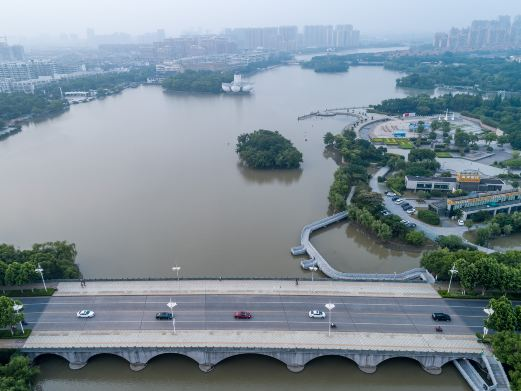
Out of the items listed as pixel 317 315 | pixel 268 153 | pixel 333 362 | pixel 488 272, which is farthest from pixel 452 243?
pixel 268 153

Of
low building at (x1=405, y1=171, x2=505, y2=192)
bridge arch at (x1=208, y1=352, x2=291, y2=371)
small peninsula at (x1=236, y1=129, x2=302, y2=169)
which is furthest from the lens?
small peninsula at (x1=236, y1=129, x2=302, y2=169)

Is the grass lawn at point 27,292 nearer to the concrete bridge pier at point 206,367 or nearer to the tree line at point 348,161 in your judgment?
the concrete bridge pier at point 206,367

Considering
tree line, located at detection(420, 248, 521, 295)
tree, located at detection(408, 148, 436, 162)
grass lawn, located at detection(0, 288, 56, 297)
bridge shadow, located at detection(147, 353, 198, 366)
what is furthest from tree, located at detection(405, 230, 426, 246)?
grass lawn, located at detection(0, 288, 56, 297)

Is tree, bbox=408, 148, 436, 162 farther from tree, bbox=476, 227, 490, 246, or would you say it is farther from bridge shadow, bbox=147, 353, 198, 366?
bridge shadow, bbox=147, 353, 198, 366

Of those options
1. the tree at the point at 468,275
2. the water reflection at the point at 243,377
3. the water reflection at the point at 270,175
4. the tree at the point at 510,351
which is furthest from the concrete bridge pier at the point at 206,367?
the water reflection at the point at 270,175

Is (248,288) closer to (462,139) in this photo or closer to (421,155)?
(421,155)
